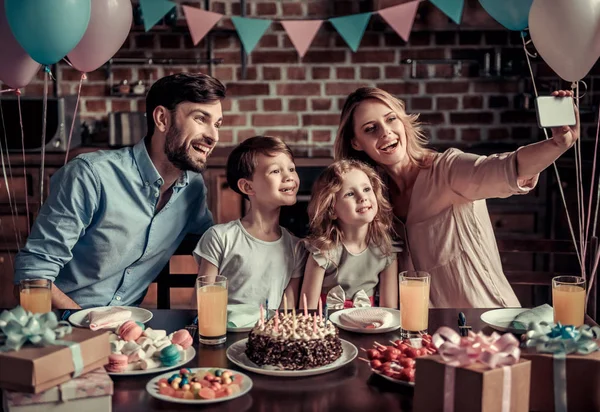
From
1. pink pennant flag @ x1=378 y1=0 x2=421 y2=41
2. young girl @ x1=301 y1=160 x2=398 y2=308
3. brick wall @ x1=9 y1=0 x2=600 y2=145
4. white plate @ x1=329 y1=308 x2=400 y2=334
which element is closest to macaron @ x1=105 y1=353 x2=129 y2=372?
white plate @ x1=329 y1=308 x2=400 y2=334

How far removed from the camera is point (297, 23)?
372 cm

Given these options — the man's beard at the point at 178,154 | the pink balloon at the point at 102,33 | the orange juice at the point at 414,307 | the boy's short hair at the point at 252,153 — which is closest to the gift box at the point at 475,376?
the orange juice at the point at 414,307

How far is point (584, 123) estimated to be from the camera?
4012 millimetres

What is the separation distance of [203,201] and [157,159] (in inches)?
7.4

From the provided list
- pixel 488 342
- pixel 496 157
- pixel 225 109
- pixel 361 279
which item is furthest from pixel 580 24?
pixel 225 109

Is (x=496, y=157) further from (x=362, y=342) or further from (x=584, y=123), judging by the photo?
(x=584, y=123)

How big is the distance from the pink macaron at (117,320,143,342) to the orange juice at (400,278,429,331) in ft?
1.71

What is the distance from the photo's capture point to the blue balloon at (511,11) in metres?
2.35

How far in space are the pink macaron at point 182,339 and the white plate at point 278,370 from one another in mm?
78

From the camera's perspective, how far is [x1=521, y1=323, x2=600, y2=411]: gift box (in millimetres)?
1212

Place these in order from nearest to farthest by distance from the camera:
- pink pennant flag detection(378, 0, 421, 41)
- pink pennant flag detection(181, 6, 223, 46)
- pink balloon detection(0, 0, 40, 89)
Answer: pink balloon detection(0, 0, 40, 89) < pink pennant flag detection(378, 0, 421, 41) < pink pennant flag detection(181, 6, 223, 46)

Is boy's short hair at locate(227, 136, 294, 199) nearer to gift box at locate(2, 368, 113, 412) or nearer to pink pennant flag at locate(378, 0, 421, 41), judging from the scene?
gift box at locate(2, 368, 113, 412)

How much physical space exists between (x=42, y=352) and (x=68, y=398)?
79 mm

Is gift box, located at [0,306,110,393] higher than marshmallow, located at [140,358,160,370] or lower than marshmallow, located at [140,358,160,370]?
higher
